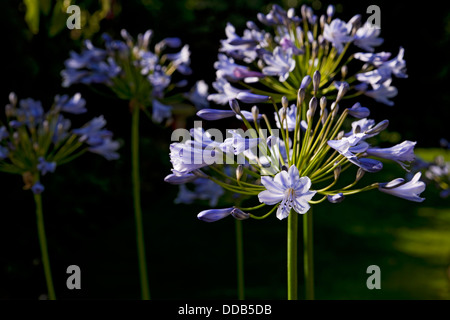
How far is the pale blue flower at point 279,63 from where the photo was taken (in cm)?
278

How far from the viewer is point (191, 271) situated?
805 centimetres

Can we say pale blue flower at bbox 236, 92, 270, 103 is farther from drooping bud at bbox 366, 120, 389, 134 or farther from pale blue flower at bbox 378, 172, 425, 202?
pale blue flower at bbox 378, 172, 425, 202

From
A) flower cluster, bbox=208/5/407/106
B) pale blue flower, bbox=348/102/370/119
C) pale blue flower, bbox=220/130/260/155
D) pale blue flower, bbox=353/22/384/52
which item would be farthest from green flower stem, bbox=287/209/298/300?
pale blue flower, bbox=353/22/384/52

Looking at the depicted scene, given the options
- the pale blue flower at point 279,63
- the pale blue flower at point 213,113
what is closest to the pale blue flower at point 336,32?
the pale blue flower at point 279,63

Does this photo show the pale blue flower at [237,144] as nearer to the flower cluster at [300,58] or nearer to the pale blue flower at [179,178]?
the pale blue flower at [179,178]

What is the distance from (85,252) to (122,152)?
1925mm

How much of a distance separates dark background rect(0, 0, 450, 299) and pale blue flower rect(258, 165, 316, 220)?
4.80 meters

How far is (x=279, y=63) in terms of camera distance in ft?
9.29

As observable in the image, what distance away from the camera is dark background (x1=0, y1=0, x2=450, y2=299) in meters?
6.08

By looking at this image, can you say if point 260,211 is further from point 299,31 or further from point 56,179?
point 299,31

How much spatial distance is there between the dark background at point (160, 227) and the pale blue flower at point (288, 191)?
4.80 meters

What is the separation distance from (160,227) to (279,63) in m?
7.84

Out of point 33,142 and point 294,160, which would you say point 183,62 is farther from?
point 294,160

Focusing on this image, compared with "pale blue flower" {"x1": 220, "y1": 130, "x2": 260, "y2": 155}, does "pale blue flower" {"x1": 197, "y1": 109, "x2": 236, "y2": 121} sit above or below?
above
